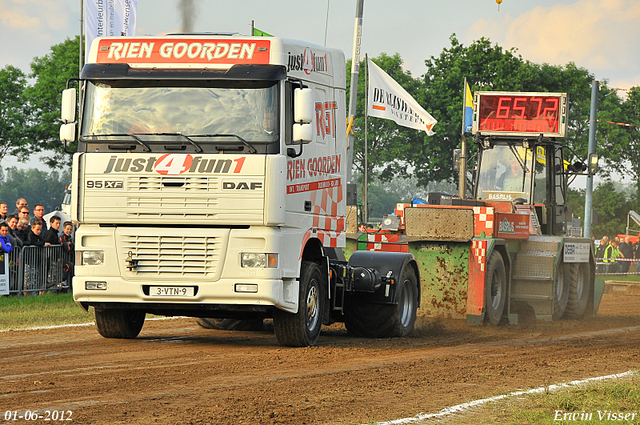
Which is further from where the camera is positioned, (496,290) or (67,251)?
(67,251)

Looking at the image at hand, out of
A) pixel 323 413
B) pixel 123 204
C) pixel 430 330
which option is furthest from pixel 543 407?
pixel 430 330

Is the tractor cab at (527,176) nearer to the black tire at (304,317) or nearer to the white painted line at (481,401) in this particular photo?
the black tire at (304,317)

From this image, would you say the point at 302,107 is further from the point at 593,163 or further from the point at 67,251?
the point at 67,251

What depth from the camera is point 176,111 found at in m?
10.2

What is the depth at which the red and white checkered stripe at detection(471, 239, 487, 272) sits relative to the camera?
14.6 metres

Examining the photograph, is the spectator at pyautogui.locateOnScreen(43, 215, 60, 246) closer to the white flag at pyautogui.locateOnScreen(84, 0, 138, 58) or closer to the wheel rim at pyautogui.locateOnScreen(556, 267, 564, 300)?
the white flag at pyautogui.locateOnScreen(84, 0, 138, 58)

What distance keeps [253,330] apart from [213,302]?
3.61 meters

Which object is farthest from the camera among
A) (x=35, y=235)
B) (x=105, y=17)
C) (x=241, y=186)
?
(x=105, y=17)

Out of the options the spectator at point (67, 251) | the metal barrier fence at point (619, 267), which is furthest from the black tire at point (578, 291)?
the metal barrier fence at point (619, 267)

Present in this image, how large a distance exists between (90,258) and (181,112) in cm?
196

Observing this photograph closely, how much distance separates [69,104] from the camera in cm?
1018

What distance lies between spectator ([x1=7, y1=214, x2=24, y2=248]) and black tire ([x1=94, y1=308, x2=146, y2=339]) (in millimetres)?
6560

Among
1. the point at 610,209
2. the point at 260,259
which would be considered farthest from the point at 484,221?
the point at 610,209

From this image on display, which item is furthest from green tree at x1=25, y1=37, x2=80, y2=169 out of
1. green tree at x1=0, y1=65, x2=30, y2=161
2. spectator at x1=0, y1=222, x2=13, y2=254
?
spectator at x1=0, y1=222, x2=13, y2=254
